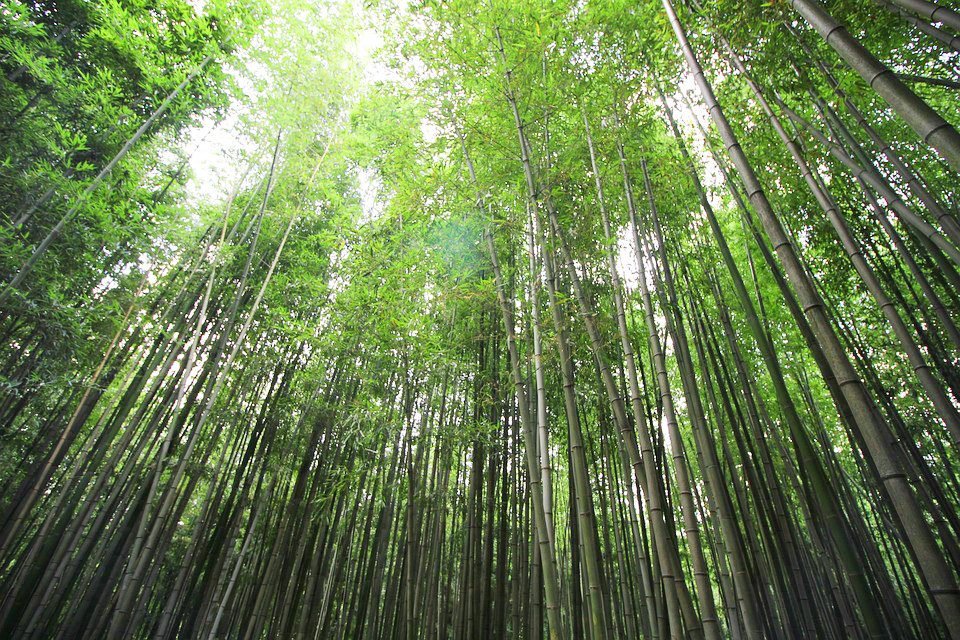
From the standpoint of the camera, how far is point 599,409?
356cm

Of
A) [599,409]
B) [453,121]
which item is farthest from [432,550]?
[453,121]

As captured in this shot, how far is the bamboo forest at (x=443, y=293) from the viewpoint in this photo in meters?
2.66

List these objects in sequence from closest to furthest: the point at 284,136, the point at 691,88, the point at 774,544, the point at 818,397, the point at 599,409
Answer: the point at 774,544
the point at 691,88
the point at 599,409
the point at 284,136
the point at 818,397

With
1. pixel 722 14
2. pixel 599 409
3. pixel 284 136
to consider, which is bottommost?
pixel 599 409

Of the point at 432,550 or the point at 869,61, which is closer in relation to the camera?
the point at 869,61

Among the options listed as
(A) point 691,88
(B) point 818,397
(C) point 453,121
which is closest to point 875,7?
(A) point 691,88

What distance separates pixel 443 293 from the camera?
10.9 feet

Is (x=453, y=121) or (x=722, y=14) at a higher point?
(x=453, y=121)

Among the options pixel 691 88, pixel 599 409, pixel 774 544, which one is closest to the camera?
pixel 774 544

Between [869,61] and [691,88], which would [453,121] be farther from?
[869,61]

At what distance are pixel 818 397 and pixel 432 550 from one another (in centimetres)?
454

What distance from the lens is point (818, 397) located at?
17.0ft

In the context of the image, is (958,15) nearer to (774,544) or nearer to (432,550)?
(774,544)

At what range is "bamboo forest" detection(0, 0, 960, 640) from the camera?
8.73 ft
